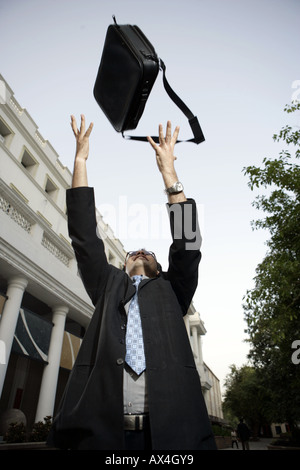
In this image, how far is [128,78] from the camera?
8.04 feet

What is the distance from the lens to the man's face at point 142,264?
89.6 inches

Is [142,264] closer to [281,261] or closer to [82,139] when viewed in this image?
[82,139]

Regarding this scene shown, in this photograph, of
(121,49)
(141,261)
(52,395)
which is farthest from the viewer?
(52,395)

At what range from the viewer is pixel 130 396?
1.40 metres

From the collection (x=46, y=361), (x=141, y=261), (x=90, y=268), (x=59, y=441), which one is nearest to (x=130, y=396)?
(x=59, y=441)

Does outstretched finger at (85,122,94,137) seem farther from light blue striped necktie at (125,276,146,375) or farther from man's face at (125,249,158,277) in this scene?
light blue striped necktie at (125,276,146,375)

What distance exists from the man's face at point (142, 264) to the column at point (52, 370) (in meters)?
10.2

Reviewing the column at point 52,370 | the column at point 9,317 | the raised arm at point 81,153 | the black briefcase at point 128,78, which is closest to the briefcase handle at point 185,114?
the black briefcase at point 128,78

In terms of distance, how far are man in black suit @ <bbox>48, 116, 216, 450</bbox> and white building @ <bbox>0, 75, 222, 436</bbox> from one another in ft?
26.6

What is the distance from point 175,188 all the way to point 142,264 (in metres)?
0.74

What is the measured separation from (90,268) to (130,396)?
0.76 meters

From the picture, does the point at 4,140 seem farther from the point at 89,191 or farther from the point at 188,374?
the point at 188,374

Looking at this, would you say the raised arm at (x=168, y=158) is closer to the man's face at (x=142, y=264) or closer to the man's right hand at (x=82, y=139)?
the man's right hand at (x=82, y=139)
